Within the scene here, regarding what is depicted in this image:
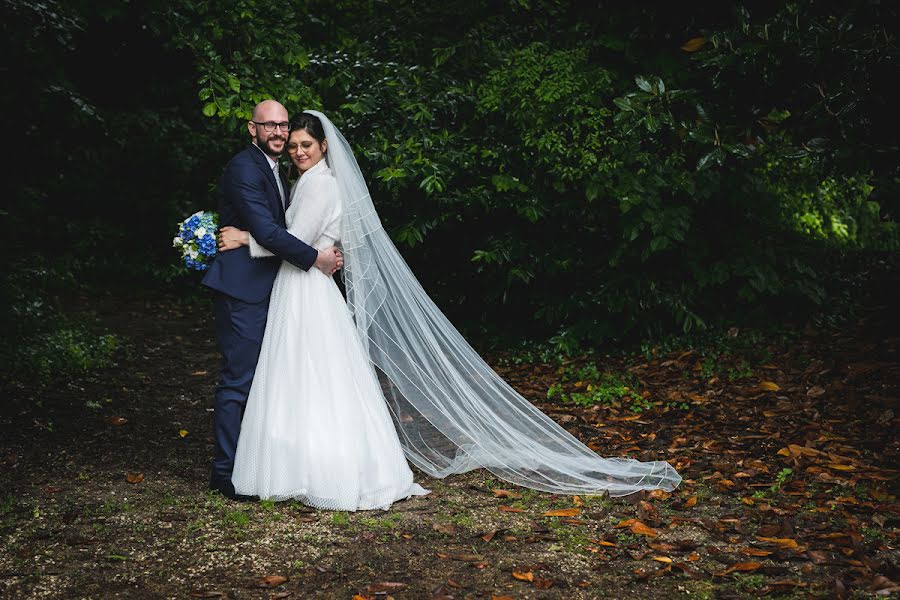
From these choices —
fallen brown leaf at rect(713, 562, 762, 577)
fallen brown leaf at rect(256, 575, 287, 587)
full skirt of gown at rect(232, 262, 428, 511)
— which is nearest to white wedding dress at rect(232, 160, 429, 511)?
full skirt of gown at rect(232, 262, 428, 511)

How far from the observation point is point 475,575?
3.79m

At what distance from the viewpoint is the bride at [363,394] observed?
4656 mm

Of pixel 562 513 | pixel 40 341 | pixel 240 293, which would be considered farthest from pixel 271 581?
pixel 40 341

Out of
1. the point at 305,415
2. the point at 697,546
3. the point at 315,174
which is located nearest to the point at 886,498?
the point at 697,546

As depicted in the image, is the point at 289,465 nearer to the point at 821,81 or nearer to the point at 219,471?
the point at 219,471

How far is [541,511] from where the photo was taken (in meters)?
4.58

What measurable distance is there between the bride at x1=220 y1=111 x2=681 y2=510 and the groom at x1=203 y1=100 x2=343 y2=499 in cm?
8

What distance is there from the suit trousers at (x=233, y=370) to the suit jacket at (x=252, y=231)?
10cm

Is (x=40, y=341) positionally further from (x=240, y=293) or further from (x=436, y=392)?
(x=436, y=392)

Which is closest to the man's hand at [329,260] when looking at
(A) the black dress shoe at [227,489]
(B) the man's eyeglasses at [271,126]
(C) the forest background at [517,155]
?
(B) the man's eyeglasses at [271,126]

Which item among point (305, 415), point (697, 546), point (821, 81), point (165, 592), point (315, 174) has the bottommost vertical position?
point (165, 592)

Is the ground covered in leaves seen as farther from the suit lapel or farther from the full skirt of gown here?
the suit lapel

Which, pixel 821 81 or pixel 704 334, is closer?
pixel 821 81

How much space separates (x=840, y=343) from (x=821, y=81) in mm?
3786
